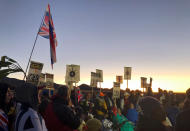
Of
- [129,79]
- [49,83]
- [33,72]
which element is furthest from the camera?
[129,79]

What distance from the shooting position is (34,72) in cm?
946

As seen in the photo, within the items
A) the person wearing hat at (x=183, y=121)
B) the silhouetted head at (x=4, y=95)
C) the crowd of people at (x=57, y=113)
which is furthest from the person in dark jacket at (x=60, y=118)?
the person wearing hat at (x=183, y=121)

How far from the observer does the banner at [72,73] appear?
1097cm

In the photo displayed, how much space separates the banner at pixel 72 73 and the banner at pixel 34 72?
1.73 m

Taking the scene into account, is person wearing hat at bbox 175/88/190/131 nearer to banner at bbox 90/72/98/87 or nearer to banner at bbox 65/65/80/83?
banner at bbox 65/65/80/83

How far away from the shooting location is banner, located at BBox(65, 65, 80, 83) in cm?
1097

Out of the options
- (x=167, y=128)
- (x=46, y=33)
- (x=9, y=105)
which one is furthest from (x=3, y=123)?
(x=46, y=33)

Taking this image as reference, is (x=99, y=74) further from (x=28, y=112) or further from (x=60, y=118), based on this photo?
Answer: (x=28, y=112)

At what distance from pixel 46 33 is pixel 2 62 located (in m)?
4.46

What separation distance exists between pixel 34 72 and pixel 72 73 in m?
2.22

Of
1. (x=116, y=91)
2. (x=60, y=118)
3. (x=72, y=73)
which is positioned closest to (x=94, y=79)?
(x=116, y=91)

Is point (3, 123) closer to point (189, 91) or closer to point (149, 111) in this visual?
point (149, 111)

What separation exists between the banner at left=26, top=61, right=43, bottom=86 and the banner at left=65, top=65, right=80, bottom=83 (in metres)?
1.73

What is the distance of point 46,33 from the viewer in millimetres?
11078
